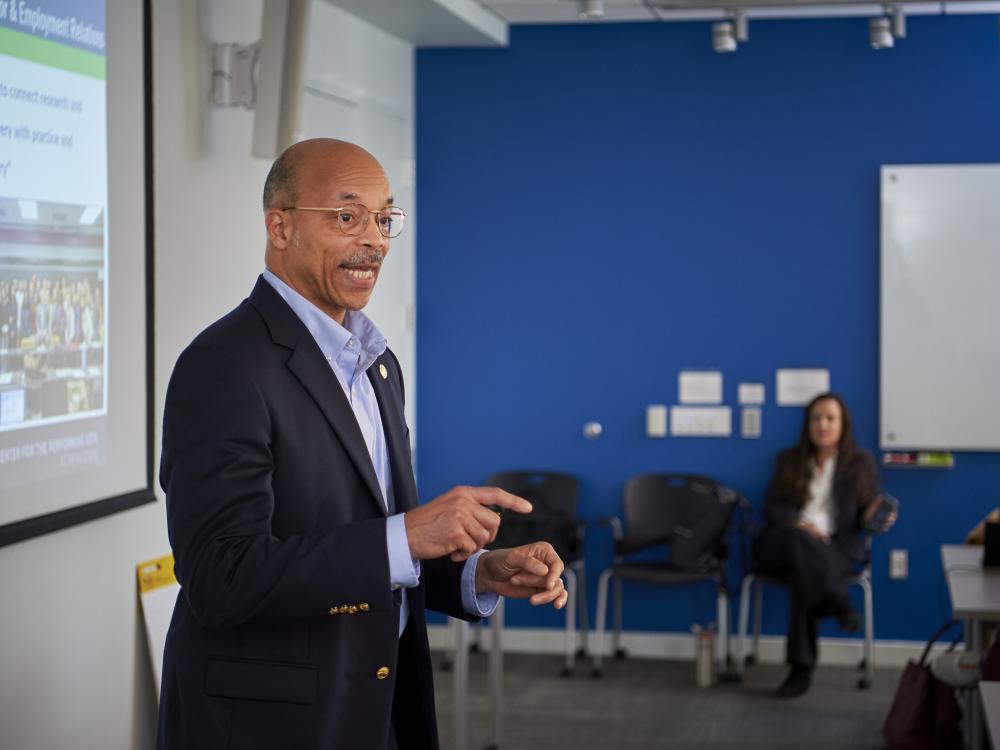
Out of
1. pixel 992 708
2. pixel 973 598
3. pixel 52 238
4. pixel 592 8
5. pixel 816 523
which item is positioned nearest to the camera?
pixel 992 708

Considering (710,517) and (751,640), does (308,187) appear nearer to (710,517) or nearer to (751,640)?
(710,517)

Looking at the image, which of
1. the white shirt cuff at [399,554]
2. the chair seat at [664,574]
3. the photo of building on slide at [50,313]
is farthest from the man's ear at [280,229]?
the chair seat at [664,574]

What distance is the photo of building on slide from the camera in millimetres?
2947

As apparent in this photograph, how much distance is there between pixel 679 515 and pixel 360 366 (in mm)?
4679

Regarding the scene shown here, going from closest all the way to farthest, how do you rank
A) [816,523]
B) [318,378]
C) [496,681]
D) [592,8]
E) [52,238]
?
[318,378], [52,238], [496,681], [592,8], [816,523]

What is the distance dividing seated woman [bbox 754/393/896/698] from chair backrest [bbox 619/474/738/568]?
22 cm

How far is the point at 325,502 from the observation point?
1.74 metres

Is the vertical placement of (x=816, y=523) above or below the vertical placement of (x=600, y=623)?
above

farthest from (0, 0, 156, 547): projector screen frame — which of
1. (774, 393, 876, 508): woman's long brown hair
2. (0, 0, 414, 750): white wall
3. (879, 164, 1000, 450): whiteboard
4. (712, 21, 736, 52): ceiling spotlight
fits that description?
(879, 164, 1000, 450): whiteboard

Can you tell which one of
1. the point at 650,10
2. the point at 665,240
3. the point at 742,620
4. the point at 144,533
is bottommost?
the point at 742,620

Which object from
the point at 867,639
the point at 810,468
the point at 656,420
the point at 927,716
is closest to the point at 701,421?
the point at 656,420

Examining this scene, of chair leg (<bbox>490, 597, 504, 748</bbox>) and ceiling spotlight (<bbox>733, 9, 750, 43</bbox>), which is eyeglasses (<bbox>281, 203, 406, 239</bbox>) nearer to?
chair leg (<bbox>490, 597, 504, 748</bbox>)

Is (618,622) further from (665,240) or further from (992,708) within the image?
(992,708)

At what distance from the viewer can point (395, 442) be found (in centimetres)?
194
